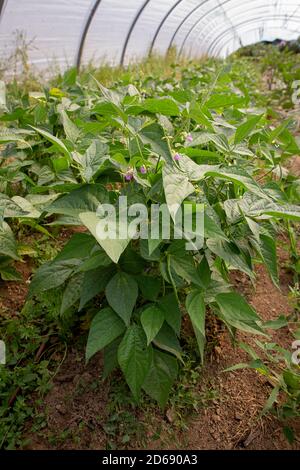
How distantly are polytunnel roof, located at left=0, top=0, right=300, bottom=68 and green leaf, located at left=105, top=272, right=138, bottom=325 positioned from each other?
326 cm

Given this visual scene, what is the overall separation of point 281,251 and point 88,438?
133 centimetres

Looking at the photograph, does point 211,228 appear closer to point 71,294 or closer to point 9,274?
point 71,294

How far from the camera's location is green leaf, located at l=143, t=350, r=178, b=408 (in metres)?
1.07

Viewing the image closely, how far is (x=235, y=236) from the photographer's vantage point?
3.63ft

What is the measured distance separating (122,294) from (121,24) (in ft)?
20.4

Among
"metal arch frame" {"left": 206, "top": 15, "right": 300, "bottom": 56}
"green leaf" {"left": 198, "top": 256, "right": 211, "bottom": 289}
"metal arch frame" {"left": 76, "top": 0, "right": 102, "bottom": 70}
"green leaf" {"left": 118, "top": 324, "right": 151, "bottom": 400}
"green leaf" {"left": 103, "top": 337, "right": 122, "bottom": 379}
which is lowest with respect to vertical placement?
"green leaf" {"left": 103, "top": 337, "right": 122, "bottom": 379}

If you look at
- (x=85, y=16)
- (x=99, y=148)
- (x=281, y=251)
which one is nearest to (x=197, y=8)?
(x=85, y=16)

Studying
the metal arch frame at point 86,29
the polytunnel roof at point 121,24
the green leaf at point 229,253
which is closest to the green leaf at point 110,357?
the green leaf at point 229,253

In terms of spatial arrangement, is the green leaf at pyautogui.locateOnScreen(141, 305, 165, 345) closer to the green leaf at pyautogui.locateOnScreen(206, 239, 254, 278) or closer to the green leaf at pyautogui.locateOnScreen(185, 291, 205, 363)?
the green leaf at pyautogui.locateOnScreen(185, 291, 205, 363)

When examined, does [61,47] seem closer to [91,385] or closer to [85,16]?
[85,16]

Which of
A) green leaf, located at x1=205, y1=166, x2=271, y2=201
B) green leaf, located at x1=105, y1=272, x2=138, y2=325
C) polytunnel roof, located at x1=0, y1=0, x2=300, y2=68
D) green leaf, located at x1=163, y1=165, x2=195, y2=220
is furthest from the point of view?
polytunnel roof, located at x1=0, y1=0, x2=300, y2=68

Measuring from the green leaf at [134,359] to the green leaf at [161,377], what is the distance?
0.08 meters

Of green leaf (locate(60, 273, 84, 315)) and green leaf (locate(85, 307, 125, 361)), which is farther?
green leaf (locate(60, 273, 84, 315))

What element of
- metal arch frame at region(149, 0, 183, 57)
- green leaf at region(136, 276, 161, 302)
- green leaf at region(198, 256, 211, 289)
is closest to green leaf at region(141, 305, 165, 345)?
green leaf at region(136, 276, 161, 302)
